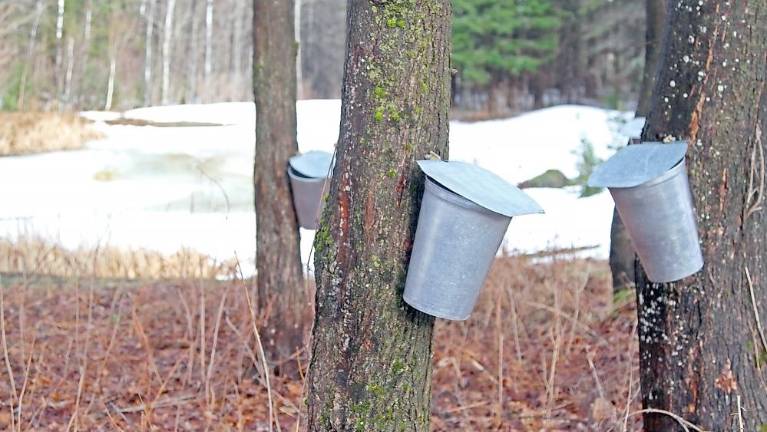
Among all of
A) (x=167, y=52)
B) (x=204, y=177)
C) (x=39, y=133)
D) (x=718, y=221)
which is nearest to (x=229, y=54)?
(x=167, y=52)

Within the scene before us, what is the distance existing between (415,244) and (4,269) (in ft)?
23.4

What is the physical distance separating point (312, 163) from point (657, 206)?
2313mm

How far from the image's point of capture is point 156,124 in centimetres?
2105

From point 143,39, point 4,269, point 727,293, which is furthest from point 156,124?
point 727,293

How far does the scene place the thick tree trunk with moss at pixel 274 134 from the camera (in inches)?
182

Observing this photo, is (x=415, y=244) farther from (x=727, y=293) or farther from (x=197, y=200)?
(x=197, y=200)

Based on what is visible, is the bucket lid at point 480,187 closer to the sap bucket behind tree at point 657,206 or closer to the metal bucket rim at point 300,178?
the sap bucket behind tree at point 657,206

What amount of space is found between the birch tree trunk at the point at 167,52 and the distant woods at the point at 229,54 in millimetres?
35

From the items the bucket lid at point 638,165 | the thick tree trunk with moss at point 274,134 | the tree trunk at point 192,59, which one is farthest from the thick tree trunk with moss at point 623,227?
the tree trunk at point 192,59

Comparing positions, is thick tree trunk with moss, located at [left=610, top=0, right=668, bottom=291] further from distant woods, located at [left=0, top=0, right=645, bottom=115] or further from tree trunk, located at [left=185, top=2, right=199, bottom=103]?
tree trunk, located at [left=185, top=2, right=199, bottom=103]

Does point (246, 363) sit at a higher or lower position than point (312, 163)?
lower

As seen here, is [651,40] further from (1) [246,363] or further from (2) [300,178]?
(1) [246,363]

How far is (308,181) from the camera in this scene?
4.41 metres

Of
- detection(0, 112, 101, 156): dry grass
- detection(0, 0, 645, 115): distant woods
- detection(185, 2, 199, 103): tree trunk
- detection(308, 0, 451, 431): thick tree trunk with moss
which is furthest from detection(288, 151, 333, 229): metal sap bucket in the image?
detection(185, 2, 199, 103): tree trunk
